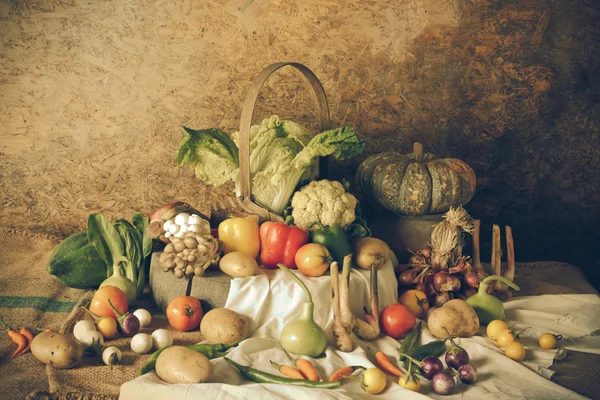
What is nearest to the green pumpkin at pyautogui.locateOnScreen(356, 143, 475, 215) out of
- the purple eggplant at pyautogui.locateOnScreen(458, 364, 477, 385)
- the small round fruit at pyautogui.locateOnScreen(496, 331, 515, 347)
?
the small round fruit at pyautogui.locateOnScreen(496, 331, 515, 347)

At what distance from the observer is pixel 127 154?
3895 millimetres

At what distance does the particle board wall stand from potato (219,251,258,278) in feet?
4.22

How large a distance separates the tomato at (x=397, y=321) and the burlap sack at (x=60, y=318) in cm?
67

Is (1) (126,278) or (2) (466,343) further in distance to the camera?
(1) (126,278)

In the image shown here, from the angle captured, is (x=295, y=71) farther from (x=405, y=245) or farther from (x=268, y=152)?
(x=405, y=245)

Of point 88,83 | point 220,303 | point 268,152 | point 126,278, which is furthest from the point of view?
point 88,83

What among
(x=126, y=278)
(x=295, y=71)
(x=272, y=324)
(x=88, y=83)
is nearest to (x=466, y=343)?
(x=272, y=324)

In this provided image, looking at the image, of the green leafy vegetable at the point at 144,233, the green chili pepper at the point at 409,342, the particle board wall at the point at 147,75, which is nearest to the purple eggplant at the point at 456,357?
the green chili pepper at the point at 409,342

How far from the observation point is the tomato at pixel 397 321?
270 centimetres

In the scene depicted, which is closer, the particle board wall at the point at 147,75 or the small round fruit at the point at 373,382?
the small round fruit at the point at 373,382

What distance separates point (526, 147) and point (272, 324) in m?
2.28

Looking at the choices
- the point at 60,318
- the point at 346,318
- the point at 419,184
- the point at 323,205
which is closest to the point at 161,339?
the point at 60,318

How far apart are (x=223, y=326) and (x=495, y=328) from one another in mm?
1288

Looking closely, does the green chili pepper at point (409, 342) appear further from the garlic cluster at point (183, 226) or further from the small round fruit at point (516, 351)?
the garlic cluster at point (183, 226)
